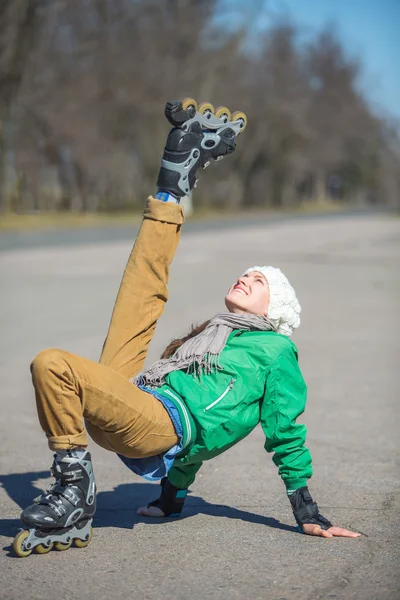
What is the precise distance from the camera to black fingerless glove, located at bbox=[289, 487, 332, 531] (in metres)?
3.79

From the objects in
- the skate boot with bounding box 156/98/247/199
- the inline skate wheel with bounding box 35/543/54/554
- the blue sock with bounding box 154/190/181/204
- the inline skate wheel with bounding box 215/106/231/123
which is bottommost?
the inline skate wheel with bounding box 35/543/54/554

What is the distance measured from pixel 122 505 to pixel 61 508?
0.95 m

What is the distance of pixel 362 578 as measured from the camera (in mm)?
3434

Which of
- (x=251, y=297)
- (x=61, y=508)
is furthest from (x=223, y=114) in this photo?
(x=61, y=508)

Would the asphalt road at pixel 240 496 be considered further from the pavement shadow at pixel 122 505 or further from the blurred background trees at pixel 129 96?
the blurred background trees at pixel 129 96

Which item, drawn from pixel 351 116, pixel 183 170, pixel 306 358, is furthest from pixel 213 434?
pixel 351 116

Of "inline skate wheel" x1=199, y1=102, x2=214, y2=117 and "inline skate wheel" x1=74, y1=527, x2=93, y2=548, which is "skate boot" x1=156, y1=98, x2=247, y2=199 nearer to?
"inline skate wheel" x1=199, y1=102, x2=214, y2=117

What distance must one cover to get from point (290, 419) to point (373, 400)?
3.18m

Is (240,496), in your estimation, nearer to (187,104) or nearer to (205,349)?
(205,349)

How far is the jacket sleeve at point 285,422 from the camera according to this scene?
3.76m

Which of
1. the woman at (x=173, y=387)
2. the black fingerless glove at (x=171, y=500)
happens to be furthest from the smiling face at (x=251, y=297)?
the black fingerless glove at (x=171, y=500)

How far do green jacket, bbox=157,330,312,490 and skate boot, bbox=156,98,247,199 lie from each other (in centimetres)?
70

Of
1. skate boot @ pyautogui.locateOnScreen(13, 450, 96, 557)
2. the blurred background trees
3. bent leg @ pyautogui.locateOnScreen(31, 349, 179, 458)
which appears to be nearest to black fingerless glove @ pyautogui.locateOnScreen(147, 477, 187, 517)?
bent leg @ pyautogui.locateOnScreen(31, 349, 179, 458)

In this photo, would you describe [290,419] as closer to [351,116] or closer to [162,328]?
[162,328]
